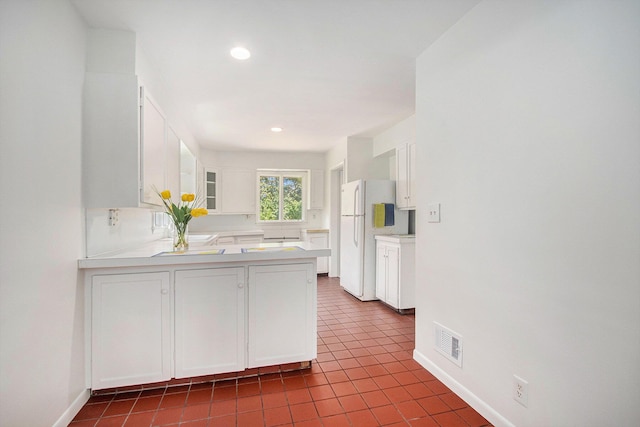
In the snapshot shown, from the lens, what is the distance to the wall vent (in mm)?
2092

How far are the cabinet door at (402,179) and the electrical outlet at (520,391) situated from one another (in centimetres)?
265

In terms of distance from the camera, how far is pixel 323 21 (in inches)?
80.0

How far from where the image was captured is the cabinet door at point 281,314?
2.30 metres

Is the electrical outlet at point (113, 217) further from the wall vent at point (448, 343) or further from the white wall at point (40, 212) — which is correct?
the wall vent at point (448, 343)

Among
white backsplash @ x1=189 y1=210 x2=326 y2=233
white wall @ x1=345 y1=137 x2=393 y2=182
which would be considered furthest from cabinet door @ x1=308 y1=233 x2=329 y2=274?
white wall @ x1=345 y1=137 x2=393 y2=182

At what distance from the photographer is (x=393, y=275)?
3.91 metres

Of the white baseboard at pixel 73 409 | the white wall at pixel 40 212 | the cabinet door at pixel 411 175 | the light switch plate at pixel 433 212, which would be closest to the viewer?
the white wall at pixel 40 212

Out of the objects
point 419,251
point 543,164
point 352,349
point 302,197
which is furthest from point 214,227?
point 543,164

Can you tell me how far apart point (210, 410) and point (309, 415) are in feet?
1.96

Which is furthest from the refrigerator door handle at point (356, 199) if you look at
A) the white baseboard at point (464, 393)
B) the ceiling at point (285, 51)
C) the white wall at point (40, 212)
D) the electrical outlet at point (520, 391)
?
the white wall at point (40, 212)

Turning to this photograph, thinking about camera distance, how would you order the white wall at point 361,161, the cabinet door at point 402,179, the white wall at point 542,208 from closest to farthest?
the white wall at point 542,208, the cabinet door at point 402,179, the white wall at point 361,161

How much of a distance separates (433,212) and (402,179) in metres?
1.88

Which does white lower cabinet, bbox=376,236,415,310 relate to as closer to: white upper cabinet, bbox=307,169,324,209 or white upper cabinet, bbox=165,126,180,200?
white upper cabinet, bbox=307,169,324,209

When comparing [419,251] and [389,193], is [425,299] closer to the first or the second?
[419,251]
